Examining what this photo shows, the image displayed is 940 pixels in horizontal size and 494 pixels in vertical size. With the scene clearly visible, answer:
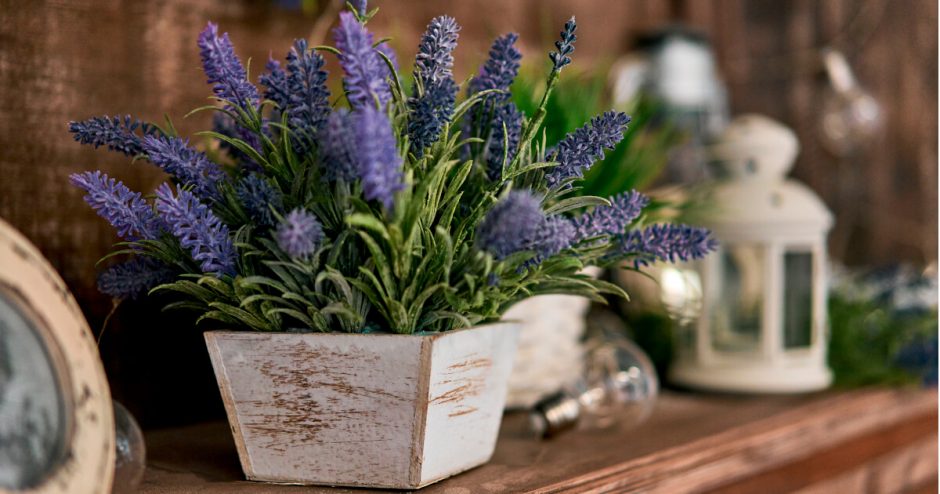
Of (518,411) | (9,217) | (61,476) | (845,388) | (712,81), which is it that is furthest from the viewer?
(712,81)

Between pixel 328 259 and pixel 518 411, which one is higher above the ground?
pixel 328 259

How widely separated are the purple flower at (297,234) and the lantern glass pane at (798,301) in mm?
596

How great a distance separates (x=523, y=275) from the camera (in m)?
0.50

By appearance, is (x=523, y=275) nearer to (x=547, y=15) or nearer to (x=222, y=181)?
(x=222, y=181)

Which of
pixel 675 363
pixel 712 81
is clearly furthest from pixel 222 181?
pixel 712 81

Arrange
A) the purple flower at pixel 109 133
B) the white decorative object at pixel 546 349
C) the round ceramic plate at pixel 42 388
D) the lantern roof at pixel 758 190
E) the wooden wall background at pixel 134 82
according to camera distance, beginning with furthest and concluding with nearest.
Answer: the lantern roof at pixel 758 190 → the white decorative object at pixel 546 349 → the wooden wall background at pixel 134 82 → the purple flower at pixel 109 133 → the round ceramic plate at pixel 42 388

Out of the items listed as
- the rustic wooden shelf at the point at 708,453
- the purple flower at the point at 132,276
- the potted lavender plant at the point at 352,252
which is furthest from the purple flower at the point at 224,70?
the rustic wooden shelf at the point at 708,453

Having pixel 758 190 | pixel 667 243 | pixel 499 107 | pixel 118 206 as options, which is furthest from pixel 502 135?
pixel 758 190

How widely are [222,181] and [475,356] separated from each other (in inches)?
7.2

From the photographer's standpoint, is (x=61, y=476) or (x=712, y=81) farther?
(x=712, y=81)

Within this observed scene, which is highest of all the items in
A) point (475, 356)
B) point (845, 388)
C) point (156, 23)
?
point (156, 23)

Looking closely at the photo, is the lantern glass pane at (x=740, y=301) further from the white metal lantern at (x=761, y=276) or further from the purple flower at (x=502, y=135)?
the purple flower at (x=502, y=135)

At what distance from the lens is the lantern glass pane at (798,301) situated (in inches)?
34.4

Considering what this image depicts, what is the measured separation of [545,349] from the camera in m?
0.76
